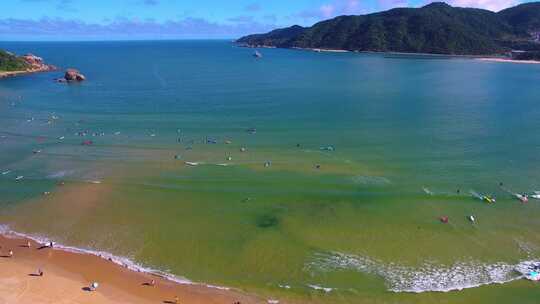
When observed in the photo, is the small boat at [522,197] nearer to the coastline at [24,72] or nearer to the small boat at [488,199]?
the small boat at [488,199]

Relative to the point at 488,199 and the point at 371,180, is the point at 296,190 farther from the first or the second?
the point at 488,199

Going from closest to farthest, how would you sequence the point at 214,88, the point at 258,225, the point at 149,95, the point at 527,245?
the point at 527,245, the point at 258,225, the point at 149,95, the point at 214,88

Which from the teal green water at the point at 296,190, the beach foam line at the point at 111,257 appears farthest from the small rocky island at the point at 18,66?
the beach foam line at the point at 111,257

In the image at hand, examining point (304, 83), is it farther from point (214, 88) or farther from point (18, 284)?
point (18, 284)

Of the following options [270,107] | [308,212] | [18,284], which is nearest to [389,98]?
[270,107]

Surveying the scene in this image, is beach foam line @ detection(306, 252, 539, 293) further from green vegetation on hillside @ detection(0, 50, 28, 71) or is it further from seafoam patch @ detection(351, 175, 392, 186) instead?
green vegetation on hillside @ detection(0, 50, 28, 71)
